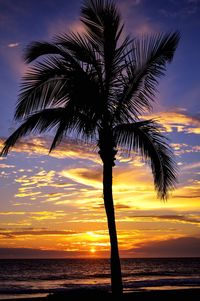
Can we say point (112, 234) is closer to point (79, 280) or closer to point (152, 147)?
point (152, 147)

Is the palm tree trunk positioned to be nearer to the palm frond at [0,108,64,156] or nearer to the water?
the palm frond at [0,108,64,156]

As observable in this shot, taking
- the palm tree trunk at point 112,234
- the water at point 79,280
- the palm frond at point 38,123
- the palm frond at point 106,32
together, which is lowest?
the water at point 79,280

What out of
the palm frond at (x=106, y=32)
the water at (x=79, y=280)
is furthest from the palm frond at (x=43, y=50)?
the water at (x=79, y=280)

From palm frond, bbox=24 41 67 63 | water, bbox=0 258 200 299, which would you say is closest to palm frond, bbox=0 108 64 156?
palm frond, bbox=24 41 67 63

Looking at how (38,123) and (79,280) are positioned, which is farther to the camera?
(79,280)

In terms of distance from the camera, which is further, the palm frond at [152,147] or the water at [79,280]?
the water at [79,280]

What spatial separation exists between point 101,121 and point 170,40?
2.70 metres

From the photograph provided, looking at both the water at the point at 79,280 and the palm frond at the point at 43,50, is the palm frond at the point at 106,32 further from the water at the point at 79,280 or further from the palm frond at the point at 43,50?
the water at the point at 79,280

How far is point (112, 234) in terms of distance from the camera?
9336 millimetres

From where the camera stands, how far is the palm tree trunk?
9016mm

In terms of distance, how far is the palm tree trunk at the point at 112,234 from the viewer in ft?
29.6

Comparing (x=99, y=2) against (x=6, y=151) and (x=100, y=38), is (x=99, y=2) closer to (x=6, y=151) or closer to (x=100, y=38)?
(x=100, y=38)

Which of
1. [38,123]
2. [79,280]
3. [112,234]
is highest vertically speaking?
[38,123]

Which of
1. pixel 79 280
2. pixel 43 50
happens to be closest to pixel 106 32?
pixel 43 50
